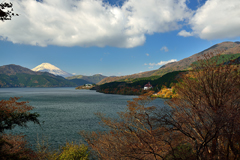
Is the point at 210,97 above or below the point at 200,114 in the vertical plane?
above

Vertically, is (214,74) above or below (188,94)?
above

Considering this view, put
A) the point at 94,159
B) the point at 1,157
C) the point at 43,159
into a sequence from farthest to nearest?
the point at 94,159, the point at 43,159, the point at 1,157

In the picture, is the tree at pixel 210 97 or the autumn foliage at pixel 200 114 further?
the tree at pixel 210 97

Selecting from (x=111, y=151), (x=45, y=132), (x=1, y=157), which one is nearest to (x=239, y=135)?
(x=111, y=151)

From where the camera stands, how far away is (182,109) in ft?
57.2

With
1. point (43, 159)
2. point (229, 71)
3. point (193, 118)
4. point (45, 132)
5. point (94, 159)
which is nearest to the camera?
point (193, 118)

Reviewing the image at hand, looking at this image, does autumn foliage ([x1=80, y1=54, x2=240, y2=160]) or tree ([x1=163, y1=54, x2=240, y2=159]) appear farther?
tree ([x1=163, y1=54, x2=240, y2=159])

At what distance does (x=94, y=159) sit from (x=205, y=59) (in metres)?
24.2

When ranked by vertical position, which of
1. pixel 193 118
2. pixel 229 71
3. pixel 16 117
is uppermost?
pixel 229 71

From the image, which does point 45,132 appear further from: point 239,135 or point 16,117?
point 239,135

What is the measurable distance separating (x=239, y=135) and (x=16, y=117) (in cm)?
1884

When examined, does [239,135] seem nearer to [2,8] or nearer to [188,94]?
[188,94]

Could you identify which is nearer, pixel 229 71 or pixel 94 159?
pixel 229 71

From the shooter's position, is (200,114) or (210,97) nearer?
(200,114)
